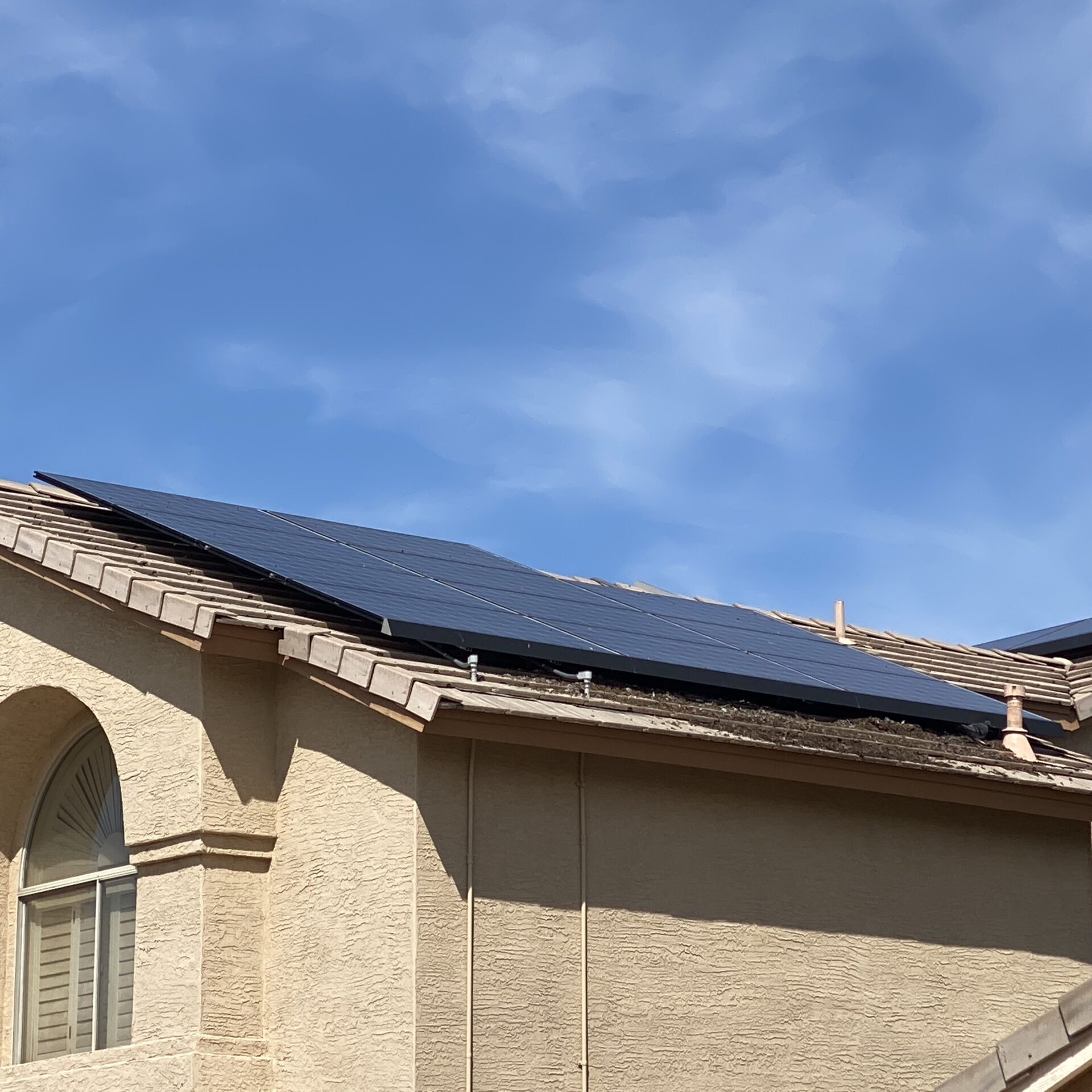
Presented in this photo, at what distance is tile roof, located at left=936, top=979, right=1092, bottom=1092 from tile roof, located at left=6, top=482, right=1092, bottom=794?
383 centimetres

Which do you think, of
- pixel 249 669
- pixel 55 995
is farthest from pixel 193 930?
pixel 55 995

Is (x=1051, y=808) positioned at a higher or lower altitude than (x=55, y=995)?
higher

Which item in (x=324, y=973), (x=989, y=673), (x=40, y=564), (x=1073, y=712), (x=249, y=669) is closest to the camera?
(x=324, y=973)

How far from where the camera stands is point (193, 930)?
35.7 feet

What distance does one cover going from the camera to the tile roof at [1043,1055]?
23.6 ft

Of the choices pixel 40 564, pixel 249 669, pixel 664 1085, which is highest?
pixel 40 564

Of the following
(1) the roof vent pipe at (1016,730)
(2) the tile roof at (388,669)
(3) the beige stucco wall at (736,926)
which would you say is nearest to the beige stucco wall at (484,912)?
(3) the beige stucco wall at (736,926)

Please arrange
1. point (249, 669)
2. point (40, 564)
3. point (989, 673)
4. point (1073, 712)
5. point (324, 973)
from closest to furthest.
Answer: point (324, 973) → point (249, 669) → point (40, 564) → point (1073, 712) → point (989, 673)

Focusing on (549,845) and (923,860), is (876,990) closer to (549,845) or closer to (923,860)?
(923,860)

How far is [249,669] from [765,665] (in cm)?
416

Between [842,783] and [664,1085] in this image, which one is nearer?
[664,1085]

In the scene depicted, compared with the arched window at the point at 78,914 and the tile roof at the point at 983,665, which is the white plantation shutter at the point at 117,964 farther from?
the tile roof at the point at 983,665

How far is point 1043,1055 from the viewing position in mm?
7246

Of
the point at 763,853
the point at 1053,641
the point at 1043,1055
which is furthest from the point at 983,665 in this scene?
the point at 1043,1055
